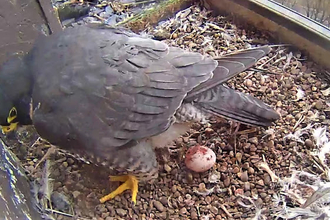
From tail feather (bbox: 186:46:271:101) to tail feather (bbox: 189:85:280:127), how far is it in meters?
0.11

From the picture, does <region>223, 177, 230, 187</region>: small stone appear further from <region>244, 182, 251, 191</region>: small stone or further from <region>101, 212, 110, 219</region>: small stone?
<region>101, 212, 110, 219</region>: small stone

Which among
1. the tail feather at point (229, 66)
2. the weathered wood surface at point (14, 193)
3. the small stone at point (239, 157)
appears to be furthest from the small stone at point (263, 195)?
the weathered wood surface at point (14, 193)

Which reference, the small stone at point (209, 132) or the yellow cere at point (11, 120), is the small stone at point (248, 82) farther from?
the yellow cere at point (11, 120)

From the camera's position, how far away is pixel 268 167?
246cm

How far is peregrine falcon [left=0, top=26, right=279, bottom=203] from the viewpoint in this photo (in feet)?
6.71

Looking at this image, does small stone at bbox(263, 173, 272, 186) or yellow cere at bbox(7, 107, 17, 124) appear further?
small stone at bbox(263, 173, 272, 186)

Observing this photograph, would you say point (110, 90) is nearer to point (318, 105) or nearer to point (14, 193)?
point (14, 193)

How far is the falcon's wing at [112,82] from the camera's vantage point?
2041 mm

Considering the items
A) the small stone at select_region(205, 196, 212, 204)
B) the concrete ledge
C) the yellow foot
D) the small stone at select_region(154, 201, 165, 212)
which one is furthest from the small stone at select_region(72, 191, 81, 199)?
the concrete ledge

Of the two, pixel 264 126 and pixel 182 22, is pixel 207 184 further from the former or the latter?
pixel 182 22

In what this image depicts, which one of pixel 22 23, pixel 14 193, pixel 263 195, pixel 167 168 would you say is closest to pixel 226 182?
pixel 263 195

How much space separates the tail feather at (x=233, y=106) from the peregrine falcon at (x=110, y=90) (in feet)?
0.04

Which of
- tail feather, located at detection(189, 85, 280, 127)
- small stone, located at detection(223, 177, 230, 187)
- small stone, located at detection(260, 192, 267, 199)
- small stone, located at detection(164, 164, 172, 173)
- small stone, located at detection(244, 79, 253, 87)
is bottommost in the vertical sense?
small stone, located at detection(260, 192, 267, 199)

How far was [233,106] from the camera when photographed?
94.8 inches
